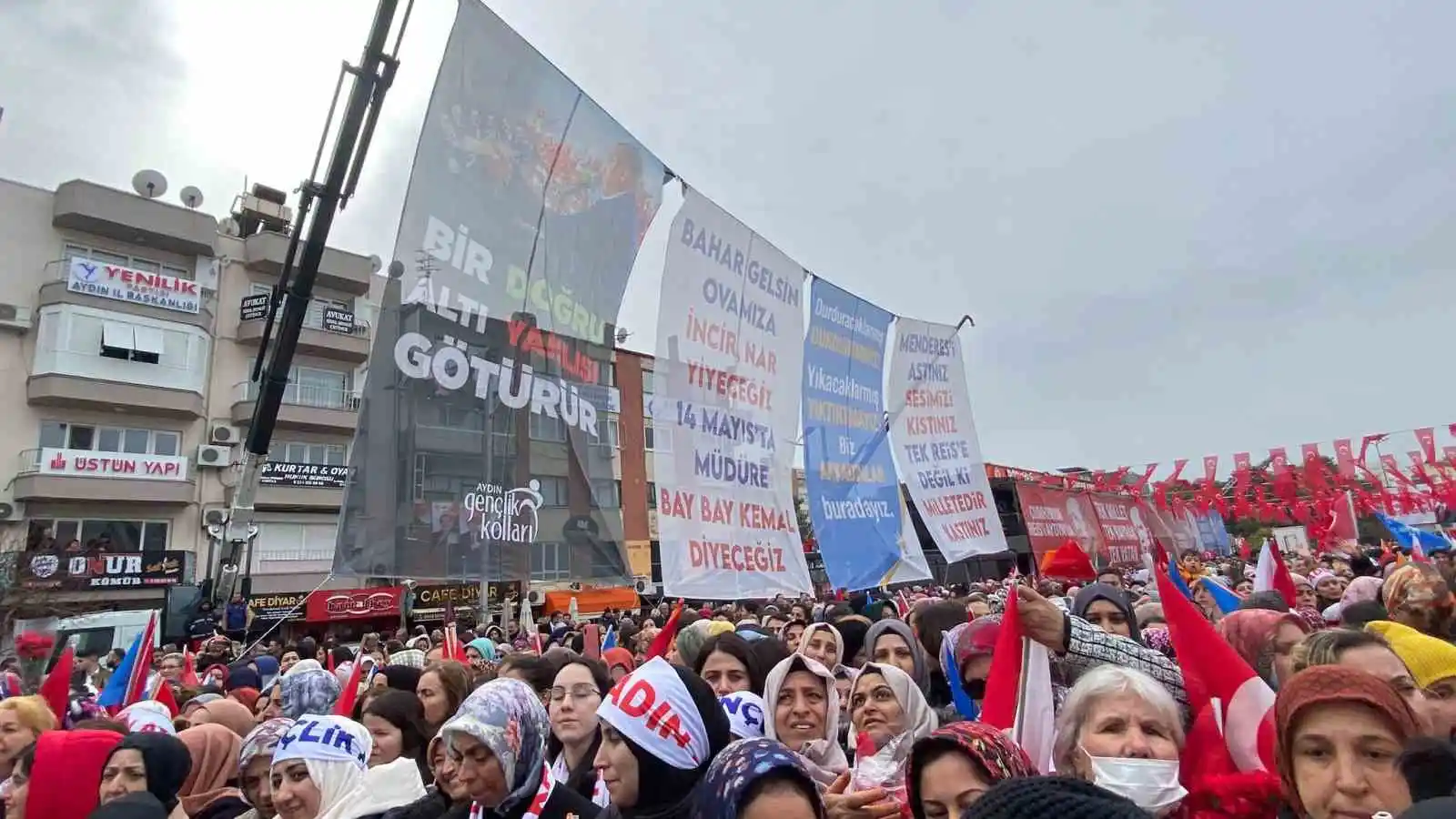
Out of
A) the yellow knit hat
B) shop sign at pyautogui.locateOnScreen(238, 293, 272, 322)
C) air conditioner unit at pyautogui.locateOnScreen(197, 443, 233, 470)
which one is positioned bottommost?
the yellow knit hat

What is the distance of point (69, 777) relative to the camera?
10.1 feet

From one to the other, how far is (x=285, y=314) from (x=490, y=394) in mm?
5538

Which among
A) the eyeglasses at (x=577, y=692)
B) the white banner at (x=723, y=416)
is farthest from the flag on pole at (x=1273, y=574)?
the eyeglasses at (x=577, y=692)

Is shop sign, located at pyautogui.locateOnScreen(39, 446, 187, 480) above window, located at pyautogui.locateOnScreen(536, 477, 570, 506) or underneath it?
above

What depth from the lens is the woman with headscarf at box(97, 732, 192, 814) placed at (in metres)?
2.94

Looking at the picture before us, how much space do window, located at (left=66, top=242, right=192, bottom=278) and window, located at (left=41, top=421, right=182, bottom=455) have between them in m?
4.84

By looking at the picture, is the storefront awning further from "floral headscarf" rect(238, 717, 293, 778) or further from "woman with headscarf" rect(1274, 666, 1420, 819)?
"woman with headscarf" rect(1274, 666, 1420, 819)

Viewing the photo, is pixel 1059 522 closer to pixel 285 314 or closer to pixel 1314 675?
pixel 285 314

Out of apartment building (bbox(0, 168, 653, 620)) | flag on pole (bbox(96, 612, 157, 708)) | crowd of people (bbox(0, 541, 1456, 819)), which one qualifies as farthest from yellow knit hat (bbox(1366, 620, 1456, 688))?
apartment building (bbox(0, 168, 653, 620))

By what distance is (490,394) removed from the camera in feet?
15.4

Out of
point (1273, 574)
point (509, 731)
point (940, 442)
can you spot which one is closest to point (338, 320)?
point (940, 442)

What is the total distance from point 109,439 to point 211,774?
25.6m

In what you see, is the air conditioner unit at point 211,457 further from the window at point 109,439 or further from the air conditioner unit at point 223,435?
the window at point 109,439

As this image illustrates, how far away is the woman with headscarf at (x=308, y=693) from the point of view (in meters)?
4.23
